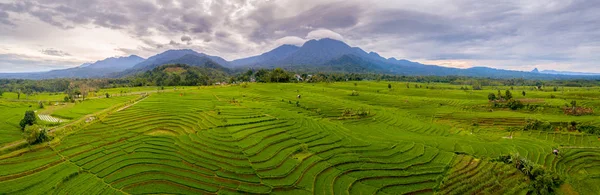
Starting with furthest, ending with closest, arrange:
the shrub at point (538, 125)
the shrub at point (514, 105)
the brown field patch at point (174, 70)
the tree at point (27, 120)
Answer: the brown field patch at point (174, 70)
the shrub at point (514, 105)
the shrub at point (538, 125)
the tree at point (27, 120)

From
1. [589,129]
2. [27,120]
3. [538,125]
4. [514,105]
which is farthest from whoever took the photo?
[514,105]

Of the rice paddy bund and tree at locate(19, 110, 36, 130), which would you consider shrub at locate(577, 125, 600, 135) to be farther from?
tree at locate(19, 110, 36, 130)

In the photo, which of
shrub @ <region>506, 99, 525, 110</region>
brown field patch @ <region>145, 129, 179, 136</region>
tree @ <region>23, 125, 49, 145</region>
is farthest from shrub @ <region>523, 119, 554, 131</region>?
tree @ <region>23, 125, 49, 145</region>

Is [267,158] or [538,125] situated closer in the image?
[267,158]

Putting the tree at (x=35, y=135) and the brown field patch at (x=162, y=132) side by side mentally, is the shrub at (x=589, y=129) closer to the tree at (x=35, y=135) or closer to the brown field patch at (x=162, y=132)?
the brown field patch at (x=162, y=132)

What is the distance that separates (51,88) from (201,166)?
510 ft

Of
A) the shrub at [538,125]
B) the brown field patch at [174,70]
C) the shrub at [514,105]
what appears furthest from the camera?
the brown field patch at [174,70]

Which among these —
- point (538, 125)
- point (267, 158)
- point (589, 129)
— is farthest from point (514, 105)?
point (267, 158)

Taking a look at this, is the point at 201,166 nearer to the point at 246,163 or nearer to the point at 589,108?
the point at 246,163

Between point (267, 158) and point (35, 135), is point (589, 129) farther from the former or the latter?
point (35, 135)

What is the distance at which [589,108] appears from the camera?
176ft

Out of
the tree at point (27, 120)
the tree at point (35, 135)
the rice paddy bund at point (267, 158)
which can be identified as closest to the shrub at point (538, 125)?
the rice paddy bund at point (267, 158)

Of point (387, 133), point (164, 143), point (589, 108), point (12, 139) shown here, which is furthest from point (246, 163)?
point (589, 108)

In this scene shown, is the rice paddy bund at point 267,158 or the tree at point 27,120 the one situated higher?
the tree at point 27,120
